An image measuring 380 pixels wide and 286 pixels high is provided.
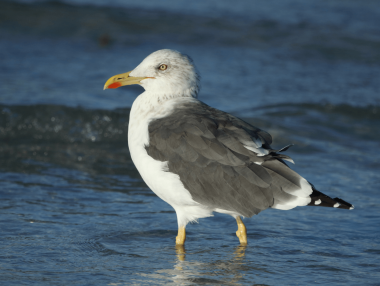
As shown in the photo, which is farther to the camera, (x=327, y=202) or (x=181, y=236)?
(x=181, y=236)

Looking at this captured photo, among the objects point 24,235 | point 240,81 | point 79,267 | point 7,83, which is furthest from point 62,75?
point 79,267

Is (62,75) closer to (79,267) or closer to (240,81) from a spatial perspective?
(240,81)

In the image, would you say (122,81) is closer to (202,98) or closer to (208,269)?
(208,269)

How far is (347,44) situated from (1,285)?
1131cm

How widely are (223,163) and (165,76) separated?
121cm

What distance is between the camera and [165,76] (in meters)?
4.89

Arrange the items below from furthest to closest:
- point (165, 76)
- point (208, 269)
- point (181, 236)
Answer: point (165, 76) < point (181, 236) < point (208, 269)

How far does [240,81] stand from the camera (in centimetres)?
1021

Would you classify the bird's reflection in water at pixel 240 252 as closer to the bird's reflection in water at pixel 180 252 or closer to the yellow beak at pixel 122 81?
the bird's reflection in water at pixel 180 252

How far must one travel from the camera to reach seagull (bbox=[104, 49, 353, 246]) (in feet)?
13.1

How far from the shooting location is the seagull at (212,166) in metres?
3.99

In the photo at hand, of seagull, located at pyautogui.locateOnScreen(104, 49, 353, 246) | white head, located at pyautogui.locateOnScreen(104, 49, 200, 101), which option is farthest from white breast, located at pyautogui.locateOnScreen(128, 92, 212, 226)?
white head, located at pyautogui.locateOnScreen(104, 49, 200, 101)

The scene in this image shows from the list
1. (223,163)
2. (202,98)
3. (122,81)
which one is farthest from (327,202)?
(202,98)

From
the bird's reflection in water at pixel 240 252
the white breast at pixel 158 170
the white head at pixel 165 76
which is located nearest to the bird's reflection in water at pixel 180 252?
the white breast at pixel 158 170
